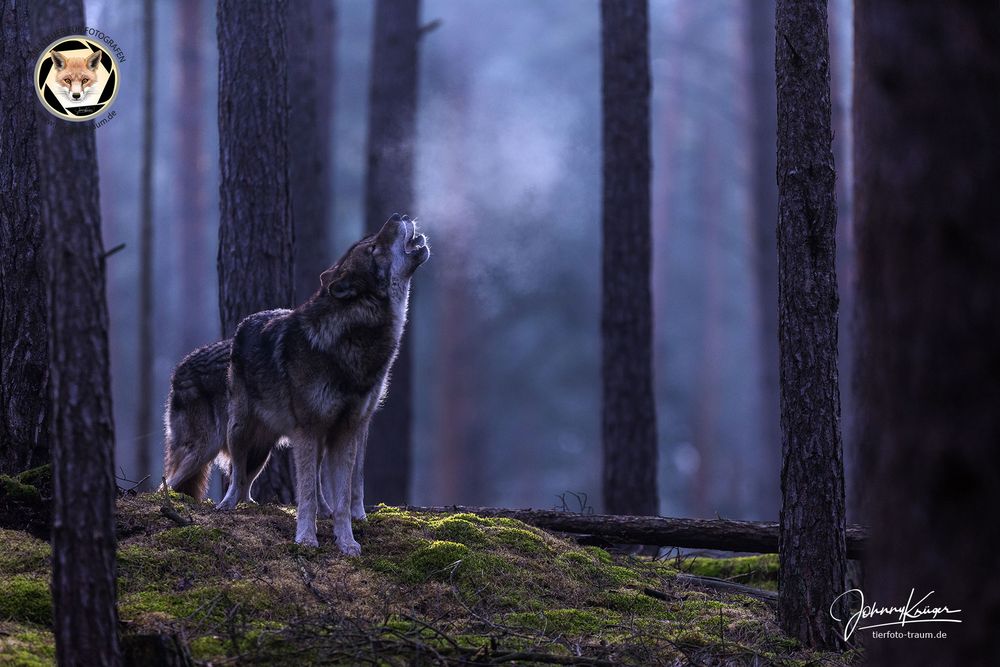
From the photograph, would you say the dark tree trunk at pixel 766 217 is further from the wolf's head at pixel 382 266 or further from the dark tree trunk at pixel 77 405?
the dark tree trunk at pixel 77 405

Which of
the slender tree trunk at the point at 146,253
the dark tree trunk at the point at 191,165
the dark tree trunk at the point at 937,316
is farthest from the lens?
the dark tree trunk at the point at 191,165

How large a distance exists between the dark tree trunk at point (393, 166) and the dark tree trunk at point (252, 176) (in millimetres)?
4911

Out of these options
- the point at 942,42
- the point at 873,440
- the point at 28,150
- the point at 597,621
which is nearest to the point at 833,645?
the point at 597,621

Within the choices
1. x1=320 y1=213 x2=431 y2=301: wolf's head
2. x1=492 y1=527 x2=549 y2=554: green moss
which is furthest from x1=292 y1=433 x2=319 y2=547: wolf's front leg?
x1=492 y1=527 x2=549 y2=554: green moss

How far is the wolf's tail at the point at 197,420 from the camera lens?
8469mm

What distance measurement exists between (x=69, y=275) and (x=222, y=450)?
4497 mm

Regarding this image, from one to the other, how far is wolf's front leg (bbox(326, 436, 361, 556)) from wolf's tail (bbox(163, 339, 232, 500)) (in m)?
1.44

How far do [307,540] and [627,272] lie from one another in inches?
219

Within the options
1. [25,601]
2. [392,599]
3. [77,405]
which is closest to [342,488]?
[392,599]

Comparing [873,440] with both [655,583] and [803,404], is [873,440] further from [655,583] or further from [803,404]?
[655,583]

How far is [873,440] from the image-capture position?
3.41 metres

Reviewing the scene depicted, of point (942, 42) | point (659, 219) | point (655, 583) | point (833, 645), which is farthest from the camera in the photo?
point (659, 219)

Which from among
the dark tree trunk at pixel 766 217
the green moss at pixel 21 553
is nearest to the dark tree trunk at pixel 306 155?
the green moss at pixel 21 553

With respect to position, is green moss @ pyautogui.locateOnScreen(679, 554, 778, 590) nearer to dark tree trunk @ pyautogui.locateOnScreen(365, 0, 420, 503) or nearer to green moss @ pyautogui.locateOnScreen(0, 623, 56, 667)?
green moss @ pyautogui.locateOnScreen(0, 623, 56, 667)
